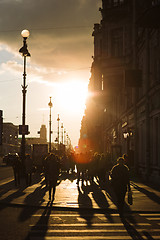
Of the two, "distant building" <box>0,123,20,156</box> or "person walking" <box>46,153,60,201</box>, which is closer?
"person walking" <box>46,153,60,201</box>

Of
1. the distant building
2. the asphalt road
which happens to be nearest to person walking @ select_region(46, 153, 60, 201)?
the asphalt road

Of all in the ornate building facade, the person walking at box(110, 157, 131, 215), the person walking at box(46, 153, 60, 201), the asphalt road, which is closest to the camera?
the asphalt road

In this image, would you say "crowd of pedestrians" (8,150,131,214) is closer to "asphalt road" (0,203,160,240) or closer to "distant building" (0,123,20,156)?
"asphalt road" (0,203,160,240)

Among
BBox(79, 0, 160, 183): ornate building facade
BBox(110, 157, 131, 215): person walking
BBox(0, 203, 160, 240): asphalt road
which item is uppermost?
BBox(79, 0, 160, 183): ornate building facade

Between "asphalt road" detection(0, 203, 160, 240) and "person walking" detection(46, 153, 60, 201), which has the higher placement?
"person walking" detection(46, 153, 60, 201)

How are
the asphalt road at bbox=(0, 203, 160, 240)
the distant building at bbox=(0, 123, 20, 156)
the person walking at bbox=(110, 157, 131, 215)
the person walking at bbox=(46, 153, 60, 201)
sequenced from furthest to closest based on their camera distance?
the distant building at bbox=(0, 123, 20, 156) < the person walking at bbox=(46, 153, 60, 201) < the person walking at bbox=(110, 157, 131, 215) < the asphalt road at bbox=(0, 203, 160, 240)

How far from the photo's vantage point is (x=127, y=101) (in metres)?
37.1

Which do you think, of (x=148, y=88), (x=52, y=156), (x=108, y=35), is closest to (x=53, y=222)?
(x=52, y=156)

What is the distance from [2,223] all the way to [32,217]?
4.32 feet

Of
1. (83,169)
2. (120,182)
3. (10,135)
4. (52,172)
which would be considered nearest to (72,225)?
(120,182)

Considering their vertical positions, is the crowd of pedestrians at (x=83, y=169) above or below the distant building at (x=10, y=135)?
below

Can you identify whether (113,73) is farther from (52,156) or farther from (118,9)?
(52,156)

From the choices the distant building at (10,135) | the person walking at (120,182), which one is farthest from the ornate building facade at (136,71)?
the distant building at (10,135)

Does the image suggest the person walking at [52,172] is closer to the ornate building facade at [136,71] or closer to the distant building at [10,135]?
the ornate building facade at [136,71]
